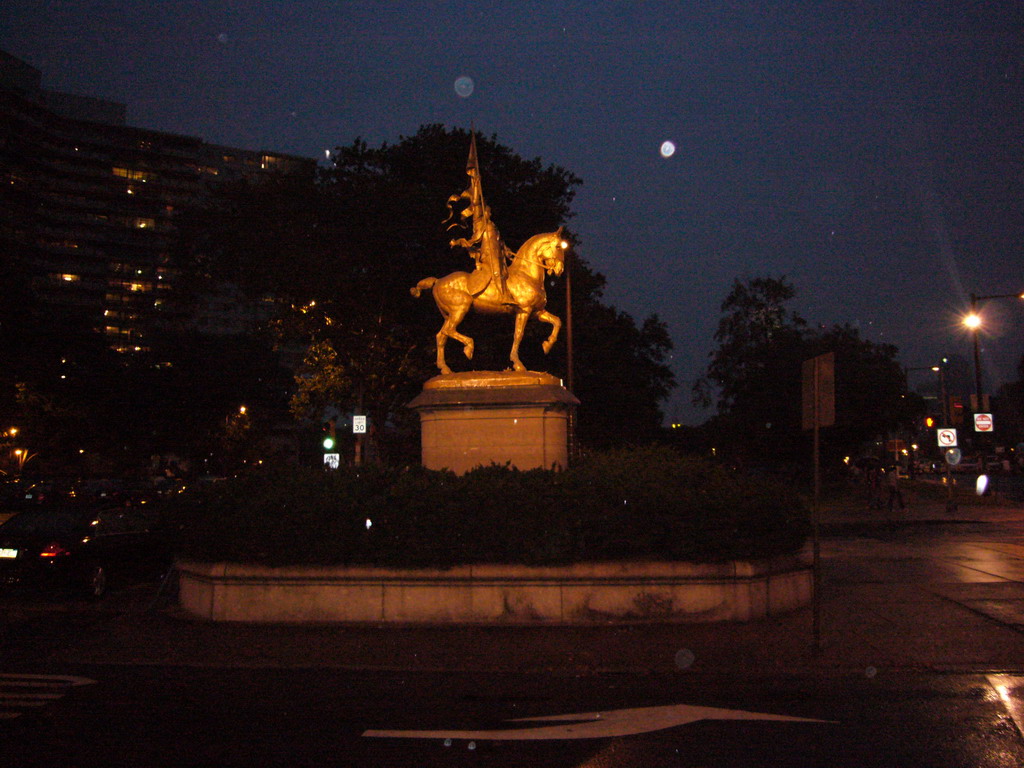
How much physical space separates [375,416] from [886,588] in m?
19.5

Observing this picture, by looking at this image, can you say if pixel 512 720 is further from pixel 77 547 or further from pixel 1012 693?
pixel 77 547

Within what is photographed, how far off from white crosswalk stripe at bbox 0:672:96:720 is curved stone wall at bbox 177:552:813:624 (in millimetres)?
2827

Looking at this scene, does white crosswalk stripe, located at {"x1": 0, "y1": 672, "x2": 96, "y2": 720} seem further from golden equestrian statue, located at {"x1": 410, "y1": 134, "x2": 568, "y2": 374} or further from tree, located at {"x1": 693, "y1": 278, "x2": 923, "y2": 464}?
tree, located at {"x1": 693, "y1": 278, "x2": 923, "y2": 464}

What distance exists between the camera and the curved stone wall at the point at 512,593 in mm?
10938

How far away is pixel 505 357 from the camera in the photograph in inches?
1081

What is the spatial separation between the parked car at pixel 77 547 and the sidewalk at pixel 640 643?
1141 millimetres

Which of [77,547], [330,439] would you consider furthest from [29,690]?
[330,439]

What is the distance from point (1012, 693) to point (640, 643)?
11.9 ft

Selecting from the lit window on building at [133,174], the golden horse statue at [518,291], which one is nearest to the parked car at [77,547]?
the golden horse statue at [518,291]

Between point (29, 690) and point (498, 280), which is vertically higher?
point (498, 280)

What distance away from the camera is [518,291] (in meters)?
14.5

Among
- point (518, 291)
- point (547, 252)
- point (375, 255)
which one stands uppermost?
point (375, 255)

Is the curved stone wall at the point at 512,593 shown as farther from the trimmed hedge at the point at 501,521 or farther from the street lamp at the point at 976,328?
the street lamp at the point at 976,328

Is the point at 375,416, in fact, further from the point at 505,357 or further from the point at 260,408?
the point at 260,408
